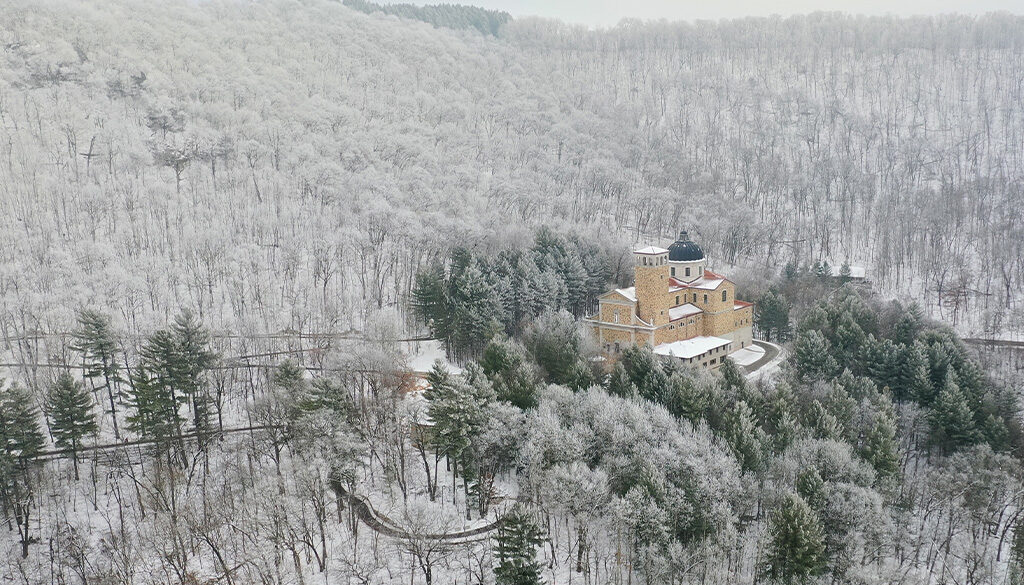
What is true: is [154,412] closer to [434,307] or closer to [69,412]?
[69,412]

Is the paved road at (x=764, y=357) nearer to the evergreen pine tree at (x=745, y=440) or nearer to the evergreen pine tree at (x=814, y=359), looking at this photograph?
the evergreen pine tree at (x=814, y=359)

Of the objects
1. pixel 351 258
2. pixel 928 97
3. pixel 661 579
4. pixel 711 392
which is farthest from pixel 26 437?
pixel 928 97

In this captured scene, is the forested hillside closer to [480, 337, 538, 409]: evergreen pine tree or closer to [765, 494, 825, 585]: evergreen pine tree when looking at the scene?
[765, 494, 825, 585]: evergreen pine tree

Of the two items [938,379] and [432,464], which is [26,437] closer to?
[432,464]

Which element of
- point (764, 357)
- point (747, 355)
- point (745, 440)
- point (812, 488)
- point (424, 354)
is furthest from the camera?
point (424, 354)

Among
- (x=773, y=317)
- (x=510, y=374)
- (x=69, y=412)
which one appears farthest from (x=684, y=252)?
(x=69, y=412)
